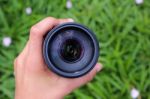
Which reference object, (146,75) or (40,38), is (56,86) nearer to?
(40,38)

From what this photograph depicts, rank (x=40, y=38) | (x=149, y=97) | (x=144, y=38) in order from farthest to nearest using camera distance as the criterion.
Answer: (x=144, y=38) < (x=149, y=97) < (x=40, y=38)

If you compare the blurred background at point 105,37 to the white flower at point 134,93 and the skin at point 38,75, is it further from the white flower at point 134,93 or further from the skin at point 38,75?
the skin at point 38,75

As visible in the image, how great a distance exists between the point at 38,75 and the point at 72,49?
171mm

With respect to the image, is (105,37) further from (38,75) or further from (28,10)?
(38,75)

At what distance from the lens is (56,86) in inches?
65.0

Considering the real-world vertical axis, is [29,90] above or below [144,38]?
below

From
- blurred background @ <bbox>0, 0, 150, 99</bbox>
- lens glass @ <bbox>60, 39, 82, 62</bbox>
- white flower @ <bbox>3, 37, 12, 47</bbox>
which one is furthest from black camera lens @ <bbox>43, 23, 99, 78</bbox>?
white flower @ <bbox>3, 37, 12, 47</bbox>

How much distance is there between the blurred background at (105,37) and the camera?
2631 mm

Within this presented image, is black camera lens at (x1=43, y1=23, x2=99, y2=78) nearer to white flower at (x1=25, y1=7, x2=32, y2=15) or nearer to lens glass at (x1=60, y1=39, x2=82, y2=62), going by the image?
lens glass at (x1=60, y1=39, x2=82, y2=62)

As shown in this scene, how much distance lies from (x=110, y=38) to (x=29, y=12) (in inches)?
22.8

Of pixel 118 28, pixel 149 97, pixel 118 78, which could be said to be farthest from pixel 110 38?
pixel 149 97

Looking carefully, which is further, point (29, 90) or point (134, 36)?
point (134, 36)

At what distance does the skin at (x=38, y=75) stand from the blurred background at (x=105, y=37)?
0.93 m

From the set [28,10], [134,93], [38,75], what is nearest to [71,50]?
[38,75]
